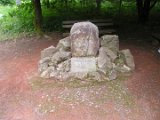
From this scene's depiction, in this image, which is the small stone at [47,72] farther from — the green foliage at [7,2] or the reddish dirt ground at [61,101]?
the green foliage at [7,2]

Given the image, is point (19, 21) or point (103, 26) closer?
point (103, 26)

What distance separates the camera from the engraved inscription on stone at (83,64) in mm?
6599

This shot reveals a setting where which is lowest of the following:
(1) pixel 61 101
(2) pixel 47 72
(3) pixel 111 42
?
(1) pixel 61 101

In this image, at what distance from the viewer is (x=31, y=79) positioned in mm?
6695

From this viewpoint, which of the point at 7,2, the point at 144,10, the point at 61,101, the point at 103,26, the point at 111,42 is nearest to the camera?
the point at 61,101

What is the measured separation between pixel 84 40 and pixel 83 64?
0.53 meters

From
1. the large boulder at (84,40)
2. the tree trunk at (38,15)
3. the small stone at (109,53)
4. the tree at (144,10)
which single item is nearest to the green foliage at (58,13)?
the tree trunk at (38,15)

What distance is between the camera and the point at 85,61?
261 inches

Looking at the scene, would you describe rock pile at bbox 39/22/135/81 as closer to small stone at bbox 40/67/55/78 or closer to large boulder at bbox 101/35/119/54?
small stone at bbox 40/67/55/78

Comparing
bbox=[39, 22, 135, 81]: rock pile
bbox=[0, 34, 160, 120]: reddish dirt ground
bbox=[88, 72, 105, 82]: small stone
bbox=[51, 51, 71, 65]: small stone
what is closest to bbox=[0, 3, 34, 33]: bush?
bbox=[0, 34, 160, 120]: reddish dirt ground

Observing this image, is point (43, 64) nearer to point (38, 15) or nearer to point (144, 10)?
point (38, 15)

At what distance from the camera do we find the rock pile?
6.51 meters

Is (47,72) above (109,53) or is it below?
below

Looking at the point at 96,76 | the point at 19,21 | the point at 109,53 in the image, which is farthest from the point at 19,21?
the point at 96,76
